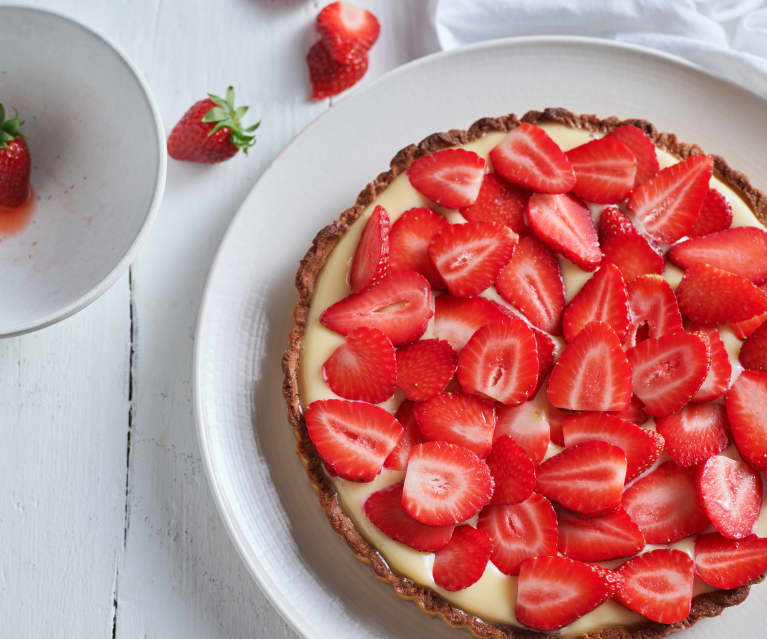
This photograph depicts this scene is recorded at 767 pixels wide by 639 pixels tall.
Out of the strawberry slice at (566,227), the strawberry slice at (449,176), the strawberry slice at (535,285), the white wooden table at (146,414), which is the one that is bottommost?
the white wooden table at (146,414)

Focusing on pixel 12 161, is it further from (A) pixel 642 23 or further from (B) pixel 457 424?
(A) pixel 642 23

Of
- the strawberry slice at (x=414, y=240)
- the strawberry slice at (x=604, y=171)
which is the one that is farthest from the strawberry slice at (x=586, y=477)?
the strawberry slice at (x=604, y=171)

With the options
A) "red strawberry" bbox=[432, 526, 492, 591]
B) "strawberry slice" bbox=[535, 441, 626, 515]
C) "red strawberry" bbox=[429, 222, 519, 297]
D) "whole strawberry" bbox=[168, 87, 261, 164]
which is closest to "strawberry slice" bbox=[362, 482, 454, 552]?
"red strawberry" bbox=[432, 526, 492, 591]

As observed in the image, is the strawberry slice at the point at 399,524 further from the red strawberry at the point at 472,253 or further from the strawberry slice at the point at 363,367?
the red strawberry at the point at 472,253

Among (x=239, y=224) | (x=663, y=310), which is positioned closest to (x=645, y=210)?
(x=663, y=310)

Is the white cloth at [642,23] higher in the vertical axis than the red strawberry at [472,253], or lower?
higher

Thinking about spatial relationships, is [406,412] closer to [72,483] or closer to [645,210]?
[645,210]

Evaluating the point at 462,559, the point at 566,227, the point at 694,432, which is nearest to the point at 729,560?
the point at 694,432
